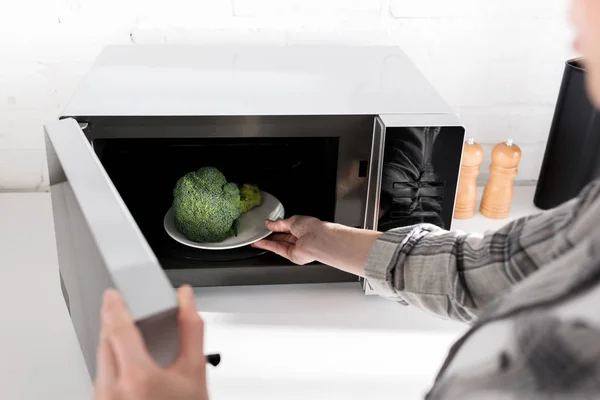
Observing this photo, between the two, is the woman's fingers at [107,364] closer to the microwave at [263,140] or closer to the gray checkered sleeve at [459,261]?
the microwave at [263,140]

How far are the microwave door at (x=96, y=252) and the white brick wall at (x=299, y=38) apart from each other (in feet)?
1.76

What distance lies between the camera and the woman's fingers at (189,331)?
0.43 metres

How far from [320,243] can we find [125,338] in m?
0.52

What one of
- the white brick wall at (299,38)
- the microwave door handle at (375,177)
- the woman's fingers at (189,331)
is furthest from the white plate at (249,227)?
the woman's fingers at (189,331)

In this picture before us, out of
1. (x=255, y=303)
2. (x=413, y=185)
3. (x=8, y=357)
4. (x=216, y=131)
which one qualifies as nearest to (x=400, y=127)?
(x=413, y=185)

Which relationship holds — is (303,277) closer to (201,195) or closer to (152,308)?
(201,195)

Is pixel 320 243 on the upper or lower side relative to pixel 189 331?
lower

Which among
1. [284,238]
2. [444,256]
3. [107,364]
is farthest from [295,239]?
[107,364]

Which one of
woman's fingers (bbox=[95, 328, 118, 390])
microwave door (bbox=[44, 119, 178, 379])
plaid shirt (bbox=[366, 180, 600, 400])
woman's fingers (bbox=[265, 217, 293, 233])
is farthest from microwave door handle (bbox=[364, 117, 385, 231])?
woman's fingers (bbox=[95, 328, 118, 390])

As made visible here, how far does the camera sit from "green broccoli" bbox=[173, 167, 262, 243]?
2.96 ft

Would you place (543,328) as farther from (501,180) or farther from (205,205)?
(501,180)

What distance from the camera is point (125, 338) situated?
39 cm

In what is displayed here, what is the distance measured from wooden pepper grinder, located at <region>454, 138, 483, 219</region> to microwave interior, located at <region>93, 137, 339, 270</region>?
1.03ft

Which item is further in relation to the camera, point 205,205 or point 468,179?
point 468,179
